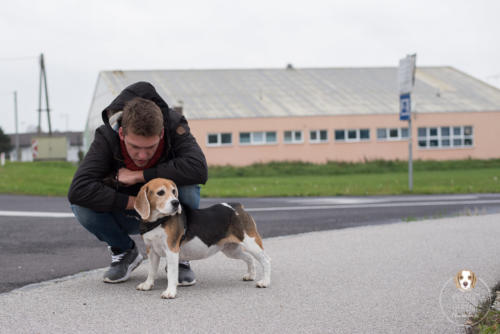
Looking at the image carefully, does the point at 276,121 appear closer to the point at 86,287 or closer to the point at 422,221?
the point at 422,221

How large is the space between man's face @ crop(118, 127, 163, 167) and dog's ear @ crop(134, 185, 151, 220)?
27 centimetres

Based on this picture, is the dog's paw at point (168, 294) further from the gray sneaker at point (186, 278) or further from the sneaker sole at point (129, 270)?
the sneaker sole at point (129, 270)

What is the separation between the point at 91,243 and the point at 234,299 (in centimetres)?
362

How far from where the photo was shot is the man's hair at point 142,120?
4.65m

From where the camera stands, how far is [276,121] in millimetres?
41031

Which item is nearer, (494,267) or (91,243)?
(494,267)

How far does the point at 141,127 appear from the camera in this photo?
15.3 feet

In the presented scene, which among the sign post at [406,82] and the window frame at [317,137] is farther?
the window frame at [317,137]

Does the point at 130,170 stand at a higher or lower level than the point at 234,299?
higher

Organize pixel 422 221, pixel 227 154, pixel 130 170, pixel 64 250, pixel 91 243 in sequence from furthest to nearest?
pixel 227 154 < pixel 422 221 < pixel 91 243 < pixel 64 250 < pixel 130 170

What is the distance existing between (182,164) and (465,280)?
2433mm

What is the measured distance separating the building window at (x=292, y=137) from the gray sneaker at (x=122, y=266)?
1408 inches

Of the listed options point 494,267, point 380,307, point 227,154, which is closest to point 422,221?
point 494,267

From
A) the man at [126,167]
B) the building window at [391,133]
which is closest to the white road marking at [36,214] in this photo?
the man at [126,167]
